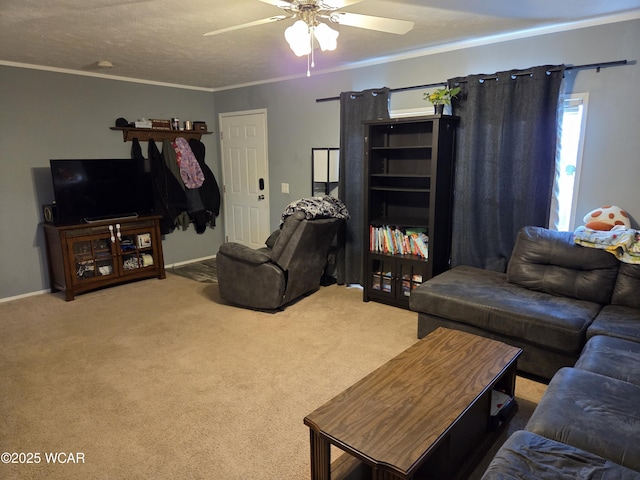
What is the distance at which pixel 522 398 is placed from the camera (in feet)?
8.16

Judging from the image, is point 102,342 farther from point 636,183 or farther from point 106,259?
point 636,183

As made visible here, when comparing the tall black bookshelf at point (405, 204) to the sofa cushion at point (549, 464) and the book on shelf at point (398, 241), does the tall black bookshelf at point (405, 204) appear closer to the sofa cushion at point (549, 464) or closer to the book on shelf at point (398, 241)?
the book on shelf at point (398, 241)

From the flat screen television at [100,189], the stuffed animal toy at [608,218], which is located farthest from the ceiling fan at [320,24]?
the flat screen television at [100,189]

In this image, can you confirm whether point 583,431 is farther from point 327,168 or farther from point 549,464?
point 327,168

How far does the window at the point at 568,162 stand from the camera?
320 cm

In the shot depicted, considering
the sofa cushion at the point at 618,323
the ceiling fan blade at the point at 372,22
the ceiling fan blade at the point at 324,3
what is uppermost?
the ceiling fan blade at the point at 324,3

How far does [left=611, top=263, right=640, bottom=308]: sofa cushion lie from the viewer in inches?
105

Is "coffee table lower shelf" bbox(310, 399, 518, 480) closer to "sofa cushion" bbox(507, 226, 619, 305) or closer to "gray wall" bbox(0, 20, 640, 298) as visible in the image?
"sofa cushion" bbox(507, 226, 619, 305)

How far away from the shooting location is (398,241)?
3.95 metres

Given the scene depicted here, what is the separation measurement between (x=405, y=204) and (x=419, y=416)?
2.86m

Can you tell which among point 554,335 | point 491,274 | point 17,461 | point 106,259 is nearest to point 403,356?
point 554,335

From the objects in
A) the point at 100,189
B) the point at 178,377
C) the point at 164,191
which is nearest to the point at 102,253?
the point at 100,189

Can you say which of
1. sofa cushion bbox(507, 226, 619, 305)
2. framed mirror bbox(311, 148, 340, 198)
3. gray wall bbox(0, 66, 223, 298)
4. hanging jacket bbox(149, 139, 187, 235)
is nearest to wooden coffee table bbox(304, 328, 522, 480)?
sofa cushion bbox(507, 226, 619, 305)

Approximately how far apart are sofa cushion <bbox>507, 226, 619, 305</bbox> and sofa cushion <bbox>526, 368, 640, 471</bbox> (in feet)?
3.65
